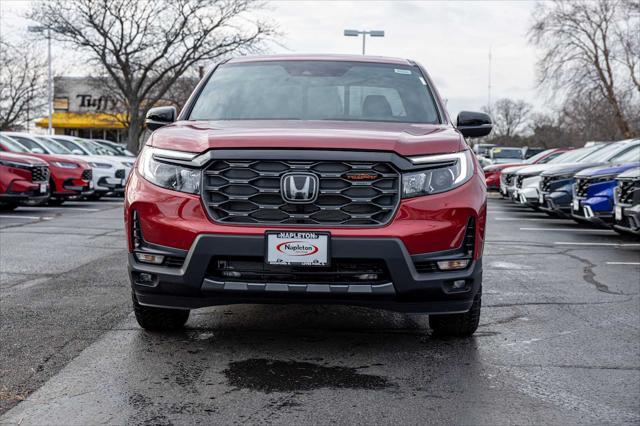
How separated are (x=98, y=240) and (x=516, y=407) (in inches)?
315

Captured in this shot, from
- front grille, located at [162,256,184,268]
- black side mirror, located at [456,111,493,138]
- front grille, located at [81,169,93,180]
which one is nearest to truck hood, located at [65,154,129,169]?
front grille, located at [81,169,93,180]

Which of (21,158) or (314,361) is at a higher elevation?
(21,158)

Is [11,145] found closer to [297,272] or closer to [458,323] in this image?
[458,323]

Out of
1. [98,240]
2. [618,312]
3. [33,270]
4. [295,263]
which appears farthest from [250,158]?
[98,240]

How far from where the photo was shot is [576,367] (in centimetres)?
450

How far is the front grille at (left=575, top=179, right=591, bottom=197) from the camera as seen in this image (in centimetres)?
1272

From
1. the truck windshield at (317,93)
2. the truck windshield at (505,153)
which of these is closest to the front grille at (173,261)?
the truck windshield at (317,93)

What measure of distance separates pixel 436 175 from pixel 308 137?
0.73 meters

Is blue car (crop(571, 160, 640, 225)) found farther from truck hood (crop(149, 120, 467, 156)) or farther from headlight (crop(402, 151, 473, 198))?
headlight (crop(402, 151, 473, 198))

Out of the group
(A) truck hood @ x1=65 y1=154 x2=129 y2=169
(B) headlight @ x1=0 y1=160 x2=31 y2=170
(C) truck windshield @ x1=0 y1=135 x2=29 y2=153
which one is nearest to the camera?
(B) headlight @ x1=0 y1=160 x2=31 y2=170

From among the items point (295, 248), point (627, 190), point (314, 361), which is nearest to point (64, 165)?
point (627, 190)

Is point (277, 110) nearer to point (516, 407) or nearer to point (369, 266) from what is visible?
point (369, 266)

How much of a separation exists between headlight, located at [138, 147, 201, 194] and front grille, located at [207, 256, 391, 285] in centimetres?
44

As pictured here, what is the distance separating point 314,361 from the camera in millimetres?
4484
